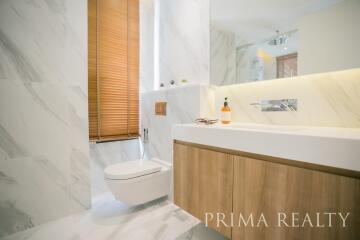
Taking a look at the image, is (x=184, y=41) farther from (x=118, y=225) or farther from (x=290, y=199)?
(x=118, y=225)

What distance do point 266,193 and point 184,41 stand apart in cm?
169

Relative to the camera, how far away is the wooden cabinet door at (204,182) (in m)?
1.08

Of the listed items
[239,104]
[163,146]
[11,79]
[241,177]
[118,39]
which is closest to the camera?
[241,177]

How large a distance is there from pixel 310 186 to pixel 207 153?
0.54m

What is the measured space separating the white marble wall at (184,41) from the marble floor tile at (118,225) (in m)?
1.31

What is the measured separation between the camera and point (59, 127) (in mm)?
1715

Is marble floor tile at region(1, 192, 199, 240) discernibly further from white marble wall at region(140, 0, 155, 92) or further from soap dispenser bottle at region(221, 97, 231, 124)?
white marble wall at region(140, 0, 155, 92)

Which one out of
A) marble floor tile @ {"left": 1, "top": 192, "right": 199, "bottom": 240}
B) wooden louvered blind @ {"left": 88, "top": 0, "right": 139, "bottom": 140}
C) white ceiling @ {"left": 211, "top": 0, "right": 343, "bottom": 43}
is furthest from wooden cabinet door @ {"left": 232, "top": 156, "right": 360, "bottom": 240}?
wooden louvered blind @ {"left": 88, "top": 0, "right": 139, "bottom": 140}

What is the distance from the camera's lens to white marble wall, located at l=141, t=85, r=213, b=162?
1734 mm

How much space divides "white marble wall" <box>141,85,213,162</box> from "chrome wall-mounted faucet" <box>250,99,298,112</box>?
44 cm

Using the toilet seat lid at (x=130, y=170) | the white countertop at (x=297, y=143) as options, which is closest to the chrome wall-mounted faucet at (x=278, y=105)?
the white countertop at (x=297, y=143)

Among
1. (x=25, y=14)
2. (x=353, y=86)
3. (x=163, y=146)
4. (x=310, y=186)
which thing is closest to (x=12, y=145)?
(x=25, y=14)

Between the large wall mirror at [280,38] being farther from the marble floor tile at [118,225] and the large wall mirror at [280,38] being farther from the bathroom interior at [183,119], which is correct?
the marble floor tile at [118,225]

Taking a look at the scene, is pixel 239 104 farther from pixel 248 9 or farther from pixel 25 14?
pixel 25 14
